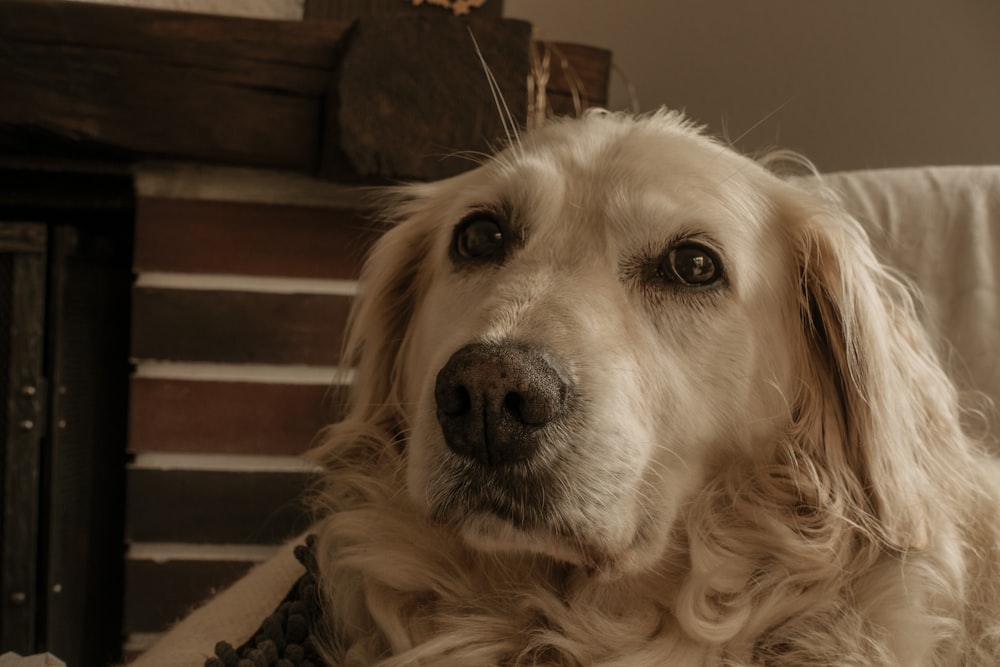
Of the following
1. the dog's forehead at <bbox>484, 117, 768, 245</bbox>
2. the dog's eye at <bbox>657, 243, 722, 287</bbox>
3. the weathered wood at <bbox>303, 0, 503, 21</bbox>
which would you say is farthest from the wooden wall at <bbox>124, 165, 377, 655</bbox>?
the dog's eye at <bbox>657, 243, 722, 287</bbox>

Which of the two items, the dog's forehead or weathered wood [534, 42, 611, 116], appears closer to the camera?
the dog's forehead

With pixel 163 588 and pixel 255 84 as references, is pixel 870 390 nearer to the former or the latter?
pixel 255 84

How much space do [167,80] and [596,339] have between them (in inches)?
52.1

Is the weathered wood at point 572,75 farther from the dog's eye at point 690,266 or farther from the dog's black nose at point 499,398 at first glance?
the dog's black nose at point 499,398

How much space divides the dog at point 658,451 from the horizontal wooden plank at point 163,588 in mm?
1093

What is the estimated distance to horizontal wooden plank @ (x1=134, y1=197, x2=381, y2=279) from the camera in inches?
79.3

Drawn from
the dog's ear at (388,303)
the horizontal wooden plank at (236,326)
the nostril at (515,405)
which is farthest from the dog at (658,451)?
the horizontal wooden plank at (236,326)

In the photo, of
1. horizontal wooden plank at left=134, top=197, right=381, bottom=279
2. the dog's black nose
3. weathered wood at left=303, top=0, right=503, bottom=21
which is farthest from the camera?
weathered wood at left=303, top=0, right=503, bottom=21

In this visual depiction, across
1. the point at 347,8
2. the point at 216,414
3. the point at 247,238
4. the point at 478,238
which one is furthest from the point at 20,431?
the point at 478,238

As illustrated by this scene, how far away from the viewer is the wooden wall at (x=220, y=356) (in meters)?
2.02

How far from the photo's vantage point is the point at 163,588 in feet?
6.78

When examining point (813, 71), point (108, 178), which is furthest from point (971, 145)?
point (108, 178)

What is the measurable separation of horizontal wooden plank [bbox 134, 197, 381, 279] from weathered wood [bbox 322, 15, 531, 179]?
0.76 feet

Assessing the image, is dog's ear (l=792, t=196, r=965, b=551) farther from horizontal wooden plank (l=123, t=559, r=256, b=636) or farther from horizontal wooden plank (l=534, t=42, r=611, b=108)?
horizontal wooden plank (l=123, t=559, r=256, b=636)
